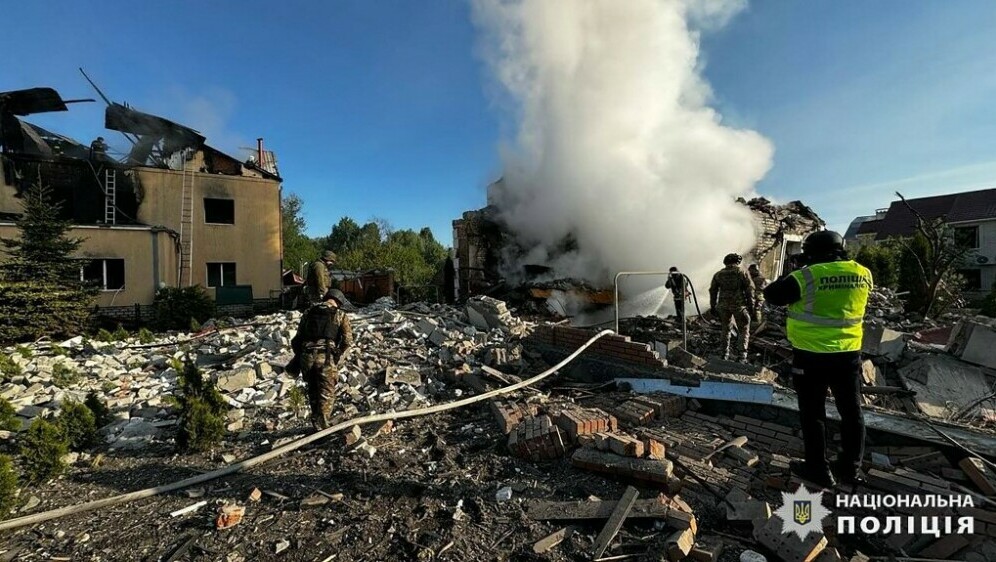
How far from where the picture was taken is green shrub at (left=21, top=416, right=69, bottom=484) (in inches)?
136

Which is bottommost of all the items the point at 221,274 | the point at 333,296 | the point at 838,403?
the point at 838,403

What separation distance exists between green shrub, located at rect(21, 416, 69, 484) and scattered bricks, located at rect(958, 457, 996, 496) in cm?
643

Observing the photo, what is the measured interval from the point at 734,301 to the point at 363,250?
29955 millimetres

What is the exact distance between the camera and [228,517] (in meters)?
2.76

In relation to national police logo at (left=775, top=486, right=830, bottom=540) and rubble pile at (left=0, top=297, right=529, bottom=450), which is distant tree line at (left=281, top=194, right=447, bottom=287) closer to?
rubble pile at (left=0, top=297, right=529, bottom=450)

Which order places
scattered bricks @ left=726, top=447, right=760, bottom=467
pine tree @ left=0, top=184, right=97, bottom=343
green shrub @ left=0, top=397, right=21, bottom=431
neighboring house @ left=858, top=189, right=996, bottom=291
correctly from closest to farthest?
scattered bricks @ left=726, top=447, right=760, bottom=467 → green shrub @ left=0, top=397, right=21, bottom=431 → pine tree @ left=0, top=184, right=97, bottom=343 → neighboring house @ left=858, top=189, right=996, bottom=291

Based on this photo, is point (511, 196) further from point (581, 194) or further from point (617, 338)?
point (617, 338)

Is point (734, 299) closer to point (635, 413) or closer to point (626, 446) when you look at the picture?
point (635, 413)

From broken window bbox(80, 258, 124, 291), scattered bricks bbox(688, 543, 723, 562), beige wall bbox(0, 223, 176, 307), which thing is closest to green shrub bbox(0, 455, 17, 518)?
scattered bricks bbox(688, 543, 723, 562)

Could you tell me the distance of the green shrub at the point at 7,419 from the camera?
4.43 metres

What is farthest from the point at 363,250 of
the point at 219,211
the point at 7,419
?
the point at 7,419

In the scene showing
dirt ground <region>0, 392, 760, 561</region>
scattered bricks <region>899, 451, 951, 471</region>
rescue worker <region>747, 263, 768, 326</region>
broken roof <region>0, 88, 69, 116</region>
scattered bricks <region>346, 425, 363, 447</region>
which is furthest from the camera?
broken roof <region>0, 88, 69, 116</region>

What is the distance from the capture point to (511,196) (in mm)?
12820

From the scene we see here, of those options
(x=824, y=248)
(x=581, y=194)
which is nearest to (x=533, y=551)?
(x=824, y=248)
